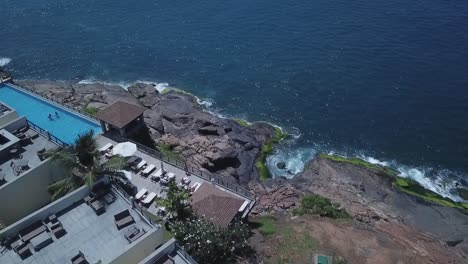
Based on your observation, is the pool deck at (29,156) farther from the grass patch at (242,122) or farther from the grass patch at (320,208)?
the grass patch at (242,122)

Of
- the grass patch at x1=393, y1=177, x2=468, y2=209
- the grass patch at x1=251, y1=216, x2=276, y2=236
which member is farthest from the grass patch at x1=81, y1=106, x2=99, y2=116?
the grass patch at x1=393, y1=177, x2=468, y2=209

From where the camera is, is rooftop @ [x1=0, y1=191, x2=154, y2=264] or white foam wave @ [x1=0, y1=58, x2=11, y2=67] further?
white foam wave @ [x1=0, y1=58, x2=11, y2=67]

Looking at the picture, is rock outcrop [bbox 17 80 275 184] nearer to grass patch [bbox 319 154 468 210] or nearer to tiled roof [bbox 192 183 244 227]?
grass patch [bbox 319 154 468 210]

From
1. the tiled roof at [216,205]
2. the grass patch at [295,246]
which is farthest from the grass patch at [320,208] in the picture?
the tiled roof at [216,205]

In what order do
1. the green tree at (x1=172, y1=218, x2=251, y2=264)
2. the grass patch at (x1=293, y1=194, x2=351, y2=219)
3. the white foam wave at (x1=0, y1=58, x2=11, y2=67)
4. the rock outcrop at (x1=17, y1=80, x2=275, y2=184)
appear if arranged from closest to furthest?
the green tree at (x1=172, y1=218, x2=251, y2=264) < the grass patch at (x1=293, y1=194, x2=351, y2=219) < the rock outcrop at (x1=17, y1=80, x2=275, y2=184) < the white foam wave at (x1=0, y1=58, x2=11, y2=67)

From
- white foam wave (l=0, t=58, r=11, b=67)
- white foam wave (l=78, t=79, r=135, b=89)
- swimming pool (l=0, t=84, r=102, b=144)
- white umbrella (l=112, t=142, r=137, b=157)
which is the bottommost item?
white foam wave (l=78, t=79, r=135, b=89)

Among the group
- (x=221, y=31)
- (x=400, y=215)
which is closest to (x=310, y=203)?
(x=400, y=215)

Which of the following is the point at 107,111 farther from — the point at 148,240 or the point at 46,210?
the point at 148,240
